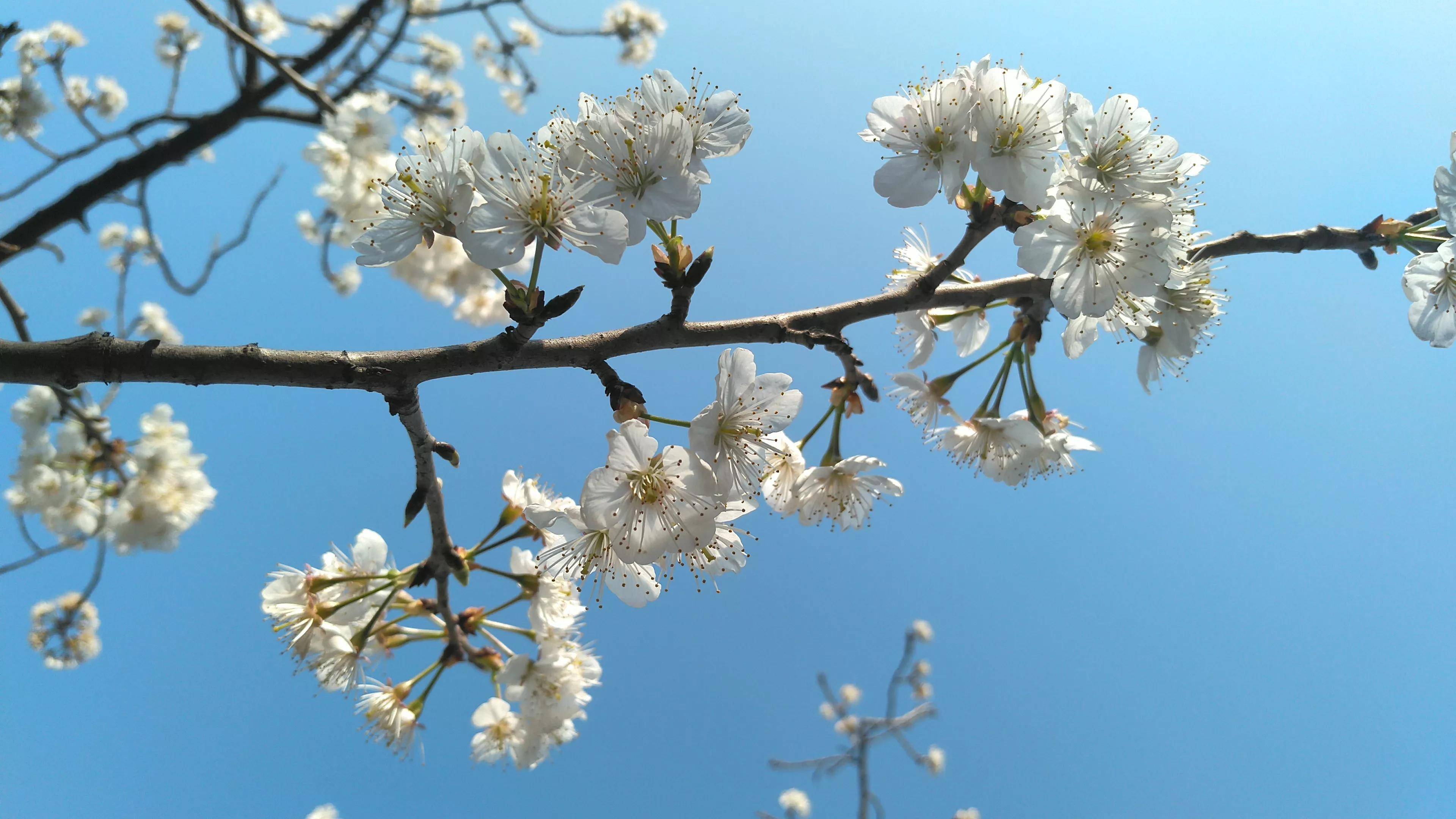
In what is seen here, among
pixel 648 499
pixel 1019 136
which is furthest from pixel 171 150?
pixel 1019 136

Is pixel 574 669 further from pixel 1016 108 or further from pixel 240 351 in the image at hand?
pixel 1016 108

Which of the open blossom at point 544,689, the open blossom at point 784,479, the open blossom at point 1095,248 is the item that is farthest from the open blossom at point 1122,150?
the open blossom at point 544,689

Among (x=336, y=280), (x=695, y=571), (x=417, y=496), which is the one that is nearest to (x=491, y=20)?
(x=336, y=280)

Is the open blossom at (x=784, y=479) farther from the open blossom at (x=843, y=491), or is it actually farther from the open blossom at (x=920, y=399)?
the open blossom at (x=920, y=399)

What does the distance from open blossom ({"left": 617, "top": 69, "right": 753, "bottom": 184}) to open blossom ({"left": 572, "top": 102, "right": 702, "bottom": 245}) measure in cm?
3

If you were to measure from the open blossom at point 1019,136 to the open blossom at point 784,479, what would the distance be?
83cm

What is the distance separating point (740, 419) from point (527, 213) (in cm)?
65

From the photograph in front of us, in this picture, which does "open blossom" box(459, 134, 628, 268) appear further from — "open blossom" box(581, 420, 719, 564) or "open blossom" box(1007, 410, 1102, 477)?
"open blossom" box(1007, 410, 1102, 477)

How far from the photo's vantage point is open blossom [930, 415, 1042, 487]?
216cm

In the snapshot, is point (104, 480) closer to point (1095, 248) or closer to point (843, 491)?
point (843, 491)

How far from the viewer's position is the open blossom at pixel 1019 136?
1538mm

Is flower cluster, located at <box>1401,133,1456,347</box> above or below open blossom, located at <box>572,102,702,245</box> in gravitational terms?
above

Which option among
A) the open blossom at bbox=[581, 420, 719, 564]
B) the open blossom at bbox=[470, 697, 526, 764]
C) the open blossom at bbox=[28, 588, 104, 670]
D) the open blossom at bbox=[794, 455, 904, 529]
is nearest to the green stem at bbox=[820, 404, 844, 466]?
the open blossom at bbox=[794, 455, 904, 529]

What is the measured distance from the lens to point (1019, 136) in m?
1.56
